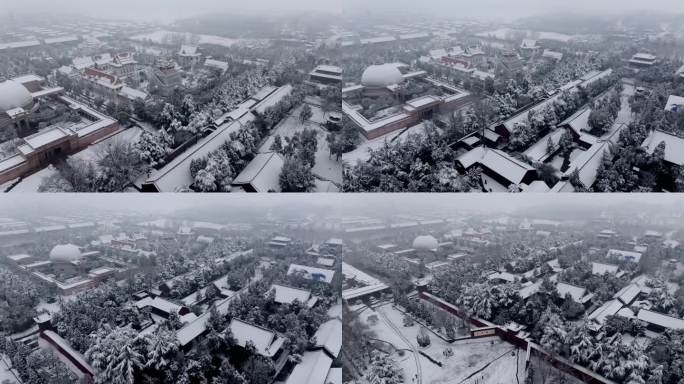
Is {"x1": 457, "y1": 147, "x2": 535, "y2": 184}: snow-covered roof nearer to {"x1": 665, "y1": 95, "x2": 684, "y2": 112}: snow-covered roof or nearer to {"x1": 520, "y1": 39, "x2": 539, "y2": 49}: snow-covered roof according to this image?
{"x1": 520, "y1": 39, "x2": 539, "y2": 49}: snow-covered roof

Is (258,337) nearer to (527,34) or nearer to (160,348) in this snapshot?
(160,348)

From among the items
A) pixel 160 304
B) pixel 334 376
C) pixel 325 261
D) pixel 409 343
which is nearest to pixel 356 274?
pixel 325 261

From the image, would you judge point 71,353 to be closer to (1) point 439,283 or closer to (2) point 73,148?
(2) point 73,148

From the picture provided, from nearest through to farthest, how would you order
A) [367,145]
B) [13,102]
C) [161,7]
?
[13,102]
[367,145]
[161,7]

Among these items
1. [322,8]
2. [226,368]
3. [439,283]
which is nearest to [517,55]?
[322,8]

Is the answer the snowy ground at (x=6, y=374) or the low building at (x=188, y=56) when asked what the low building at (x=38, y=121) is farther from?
the snowy ground at (x=6, y=374)

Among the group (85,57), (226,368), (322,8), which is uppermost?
(322,8)
